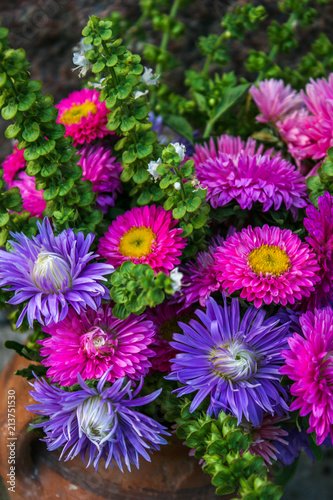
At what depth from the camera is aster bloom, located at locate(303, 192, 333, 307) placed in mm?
493

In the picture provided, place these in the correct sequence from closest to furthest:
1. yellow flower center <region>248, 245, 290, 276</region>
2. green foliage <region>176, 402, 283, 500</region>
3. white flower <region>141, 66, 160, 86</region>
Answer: green foliage <region>176, 402, 283, 500</region> < yellow flower center <region>248, 245, 290, 276</region> < white flower <region>141, 66, 160, 86</region>

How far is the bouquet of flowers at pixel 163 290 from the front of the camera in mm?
450

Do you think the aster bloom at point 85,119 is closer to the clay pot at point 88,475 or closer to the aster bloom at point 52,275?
the aster bloom at point 52,275

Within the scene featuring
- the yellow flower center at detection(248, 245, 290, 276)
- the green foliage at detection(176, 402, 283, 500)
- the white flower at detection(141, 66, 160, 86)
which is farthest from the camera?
the white flower at detection(141, 66, 160, 86)

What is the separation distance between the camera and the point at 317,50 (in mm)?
798

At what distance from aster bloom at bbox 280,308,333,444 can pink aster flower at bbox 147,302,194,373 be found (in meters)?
0.13

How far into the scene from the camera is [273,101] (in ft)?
2.17

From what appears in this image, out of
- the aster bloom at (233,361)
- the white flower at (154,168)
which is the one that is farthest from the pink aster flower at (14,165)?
Result: the aster bloom at (233,361)

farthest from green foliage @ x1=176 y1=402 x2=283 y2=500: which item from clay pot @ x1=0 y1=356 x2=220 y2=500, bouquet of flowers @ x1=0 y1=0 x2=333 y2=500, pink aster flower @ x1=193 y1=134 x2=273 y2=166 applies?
pink aster flower @ x1=193 y1=134 x2=273 y2=166

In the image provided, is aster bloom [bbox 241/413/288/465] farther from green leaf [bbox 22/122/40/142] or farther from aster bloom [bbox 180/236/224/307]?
green leaf [bbox 22/122/40/142]

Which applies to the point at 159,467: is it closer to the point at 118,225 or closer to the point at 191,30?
the point at 118,225

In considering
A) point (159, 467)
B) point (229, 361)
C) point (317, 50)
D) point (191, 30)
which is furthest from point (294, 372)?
point (191, 30)

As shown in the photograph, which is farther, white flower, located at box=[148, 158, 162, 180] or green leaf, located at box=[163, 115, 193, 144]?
green leaf, located at box=[163, 115, 193, 144]

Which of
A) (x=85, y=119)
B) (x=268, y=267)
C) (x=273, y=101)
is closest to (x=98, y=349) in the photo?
(x=268, y=267)
